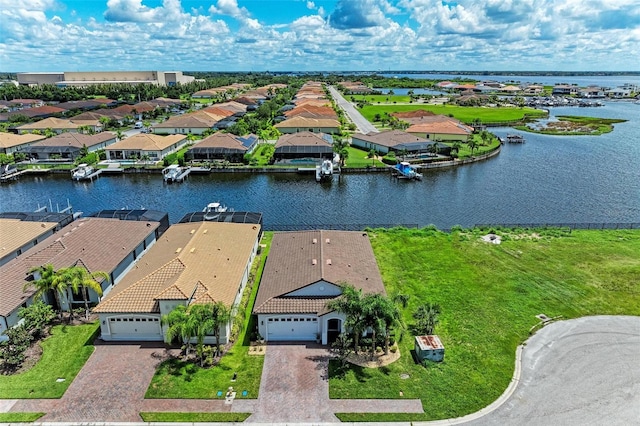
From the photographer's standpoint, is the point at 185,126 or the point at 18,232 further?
the point at 185,126

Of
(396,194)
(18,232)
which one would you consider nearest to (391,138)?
(396,194)

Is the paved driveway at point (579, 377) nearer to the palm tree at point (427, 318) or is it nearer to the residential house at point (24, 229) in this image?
the palm tree at point (427, 318)

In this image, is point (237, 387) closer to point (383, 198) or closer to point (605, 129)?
point (383, 198)

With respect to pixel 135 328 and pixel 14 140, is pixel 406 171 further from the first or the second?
pixel 14 140

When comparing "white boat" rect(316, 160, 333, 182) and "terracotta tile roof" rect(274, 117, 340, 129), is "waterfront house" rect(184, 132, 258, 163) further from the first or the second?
"terracotta tile roof" rect(274, 117, 340, 129)

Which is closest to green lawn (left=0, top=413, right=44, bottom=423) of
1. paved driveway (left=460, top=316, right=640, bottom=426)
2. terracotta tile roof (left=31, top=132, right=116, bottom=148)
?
paved driveway (left=460, top=316, right=640, bottom=426)

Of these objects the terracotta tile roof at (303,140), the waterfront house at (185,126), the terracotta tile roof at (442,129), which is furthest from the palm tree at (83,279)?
the terracotta tile roof at (442,129)
